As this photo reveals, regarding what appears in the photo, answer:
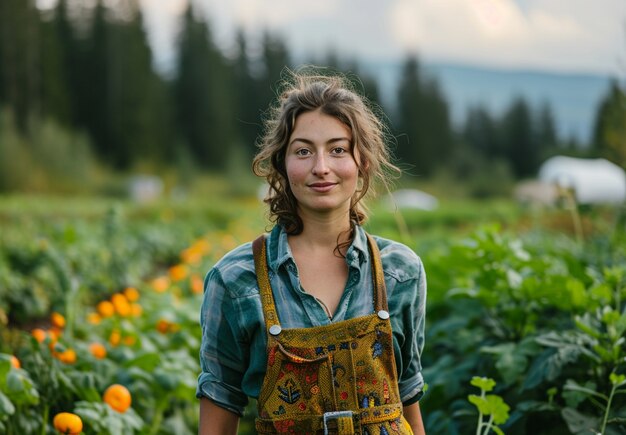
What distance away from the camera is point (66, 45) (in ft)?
131

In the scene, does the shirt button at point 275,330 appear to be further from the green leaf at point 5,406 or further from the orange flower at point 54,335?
the orange flower at point 54,335

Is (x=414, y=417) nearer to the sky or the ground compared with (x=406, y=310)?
nearer to the ground

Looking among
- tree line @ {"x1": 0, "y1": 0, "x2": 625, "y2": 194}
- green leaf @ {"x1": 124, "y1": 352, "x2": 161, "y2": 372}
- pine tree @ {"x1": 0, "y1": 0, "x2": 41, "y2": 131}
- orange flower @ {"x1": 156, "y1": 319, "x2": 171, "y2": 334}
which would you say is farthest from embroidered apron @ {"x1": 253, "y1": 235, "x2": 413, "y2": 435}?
pine tree @ {"x1": 0, "y1": 0, "x2": 41, "y2": 131}

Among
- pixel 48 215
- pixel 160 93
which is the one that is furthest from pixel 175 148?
pixel 48 215

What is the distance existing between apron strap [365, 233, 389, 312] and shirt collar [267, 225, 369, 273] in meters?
0.02

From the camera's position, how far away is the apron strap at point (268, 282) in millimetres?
1872

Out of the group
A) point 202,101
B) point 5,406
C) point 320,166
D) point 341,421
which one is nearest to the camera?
point 341,421

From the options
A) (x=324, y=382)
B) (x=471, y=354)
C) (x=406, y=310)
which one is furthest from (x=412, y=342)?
(x=471, y=354)

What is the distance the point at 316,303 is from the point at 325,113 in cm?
46

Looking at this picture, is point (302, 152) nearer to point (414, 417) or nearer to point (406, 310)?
point (406, 310)

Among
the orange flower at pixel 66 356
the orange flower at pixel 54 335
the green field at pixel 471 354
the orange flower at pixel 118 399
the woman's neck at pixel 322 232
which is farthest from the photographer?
the orange flower at pixel 54 335

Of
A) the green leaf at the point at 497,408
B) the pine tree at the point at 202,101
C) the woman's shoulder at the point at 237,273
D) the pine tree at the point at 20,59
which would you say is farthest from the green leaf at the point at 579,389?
the pine tree at the point at 202,101

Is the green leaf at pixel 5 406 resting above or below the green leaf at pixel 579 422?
above

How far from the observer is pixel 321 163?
1.92 m
